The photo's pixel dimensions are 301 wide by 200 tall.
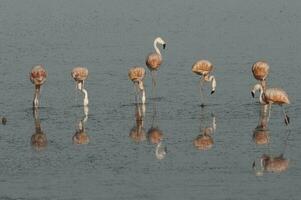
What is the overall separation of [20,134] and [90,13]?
13.9m

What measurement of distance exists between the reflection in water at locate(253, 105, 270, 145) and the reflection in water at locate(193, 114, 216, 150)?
26.2 inches

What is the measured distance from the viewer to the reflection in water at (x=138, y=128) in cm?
1633

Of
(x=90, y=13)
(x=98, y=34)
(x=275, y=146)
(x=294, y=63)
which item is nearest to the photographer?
(x=275, y=146)

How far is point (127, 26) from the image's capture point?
2769cm

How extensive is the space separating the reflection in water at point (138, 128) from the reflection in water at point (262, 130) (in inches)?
68.1

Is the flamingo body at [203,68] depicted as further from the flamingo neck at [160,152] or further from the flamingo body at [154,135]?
the flamingo neck at [160,152]

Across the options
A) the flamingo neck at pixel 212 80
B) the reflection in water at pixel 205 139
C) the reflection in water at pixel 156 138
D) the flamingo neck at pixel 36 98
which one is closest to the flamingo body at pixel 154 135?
the reflection in water at pixel 156 138

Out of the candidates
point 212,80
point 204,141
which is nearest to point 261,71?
point 212,80

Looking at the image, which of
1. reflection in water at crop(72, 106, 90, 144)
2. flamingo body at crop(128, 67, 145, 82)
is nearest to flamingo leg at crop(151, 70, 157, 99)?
flamingo body at crop(128, 67, 145, 82)

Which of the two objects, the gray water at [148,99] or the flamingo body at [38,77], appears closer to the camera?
the gray water at [148,99]

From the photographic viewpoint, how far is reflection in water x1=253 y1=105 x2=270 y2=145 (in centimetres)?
1584

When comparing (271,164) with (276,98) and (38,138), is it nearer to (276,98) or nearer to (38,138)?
(276,98)

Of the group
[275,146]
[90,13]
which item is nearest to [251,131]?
[275,146]

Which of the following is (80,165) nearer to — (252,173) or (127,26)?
(252,173)
